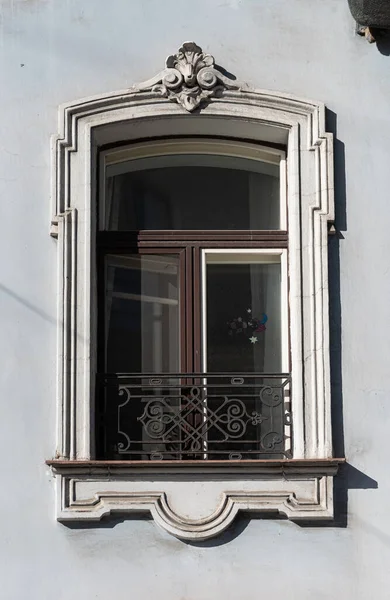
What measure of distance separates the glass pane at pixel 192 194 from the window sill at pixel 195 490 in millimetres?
1771

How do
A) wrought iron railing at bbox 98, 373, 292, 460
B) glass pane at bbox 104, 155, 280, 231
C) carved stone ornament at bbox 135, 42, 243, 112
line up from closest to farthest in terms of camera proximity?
wrought iron railing at bbox 98, 373, 292, 460
carved stone ornament at bbox 135, 42, 243, 112
glass pane at bbox 104, 155, 280, 231

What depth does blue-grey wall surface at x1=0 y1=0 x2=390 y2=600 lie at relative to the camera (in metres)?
8.70

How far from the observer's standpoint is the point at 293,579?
28.5 ft

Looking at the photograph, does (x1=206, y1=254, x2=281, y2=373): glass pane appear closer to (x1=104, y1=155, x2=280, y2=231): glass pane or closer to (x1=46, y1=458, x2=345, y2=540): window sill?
(x1=104, y1=155, x2=280, y2=231): glass pane

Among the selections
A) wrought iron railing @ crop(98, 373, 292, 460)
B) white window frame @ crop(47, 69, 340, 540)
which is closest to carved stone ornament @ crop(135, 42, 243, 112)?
white window frame @ crop(47, 69, 340, 540)

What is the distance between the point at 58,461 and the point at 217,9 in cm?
332

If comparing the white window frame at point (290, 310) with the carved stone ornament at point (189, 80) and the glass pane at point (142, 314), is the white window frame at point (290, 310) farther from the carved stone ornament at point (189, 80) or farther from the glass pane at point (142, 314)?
the glass pane at point (142, 314)

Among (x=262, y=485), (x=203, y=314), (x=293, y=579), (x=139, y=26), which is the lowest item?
(x=293, y=579)

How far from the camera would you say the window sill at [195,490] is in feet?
28.6

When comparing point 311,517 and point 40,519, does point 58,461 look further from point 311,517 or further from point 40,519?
point 311,517

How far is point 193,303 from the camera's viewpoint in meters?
9.39


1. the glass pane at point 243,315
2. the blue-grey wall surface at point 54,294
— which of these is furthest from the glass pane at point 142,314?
the blue-grey wall surface at point 54,294

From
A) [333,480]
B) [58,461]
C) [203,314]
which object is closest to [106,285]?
[203,314]

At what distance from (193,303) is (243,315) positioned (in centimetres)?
36
